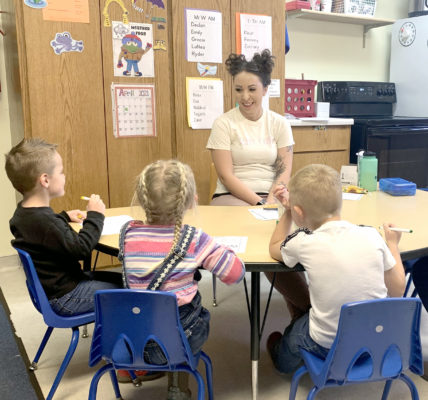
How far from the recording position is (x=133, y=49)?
2.80 m

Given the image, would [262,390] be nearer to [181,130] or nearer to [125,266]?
[125,266]

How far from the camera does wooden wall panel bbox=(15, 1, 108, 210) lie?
2.54 meters

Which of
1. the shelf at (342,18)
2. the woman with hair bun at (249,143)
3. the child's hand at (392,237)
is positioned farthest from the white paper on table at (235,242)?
the shelf at (342,18)

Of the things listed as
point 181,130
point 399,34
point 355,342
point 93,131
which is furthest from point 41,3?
point 399,34

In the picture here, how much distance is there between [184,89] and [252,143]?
0.76 meters

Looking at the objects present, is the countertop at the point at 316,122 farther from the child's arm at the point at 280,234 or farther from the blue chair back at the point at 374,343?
the blue chair back at the point at 374,343

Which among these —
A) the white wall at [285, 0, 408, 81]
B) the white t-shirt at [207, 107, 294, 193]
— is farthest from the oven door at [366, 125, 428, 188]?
the white t-shirt at [207, 107, 294, 193]

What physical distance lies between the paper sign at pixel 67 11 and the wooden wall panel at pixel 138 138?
0.57 feet

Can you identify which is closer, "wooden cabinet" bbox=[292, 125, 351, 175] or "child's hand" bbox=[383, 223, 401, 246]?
"child's hand" bbox=[383, 223, 401, 246]

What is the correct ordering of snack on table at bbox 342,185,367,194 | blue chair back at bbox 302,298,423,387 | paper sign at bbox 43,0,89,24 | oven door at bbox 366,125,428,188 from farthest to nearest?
oven door at bbox 366,125,428,188
paper sign at bbox 43,0,89,24
snack on table at bbox 342,185,367,194
blue chair back at bbox 302,298,423,387

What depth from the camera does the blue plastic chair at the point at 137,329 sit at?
1159 millimetres

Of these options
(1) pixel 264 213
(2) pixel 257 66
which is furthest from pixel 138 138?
(1) pixel 264 213

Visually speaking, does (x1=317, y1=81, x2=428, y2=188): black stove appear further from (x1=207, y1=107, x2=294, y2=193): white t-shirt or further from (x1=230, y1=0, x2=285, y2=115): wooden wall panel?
(x1=207, y1=107, x2=294, y2=193): white t-shirt

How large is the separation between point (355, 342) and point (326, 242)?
0.84 feet
